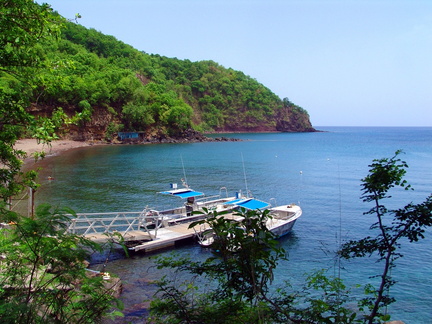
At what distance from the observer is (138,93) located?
92938mm

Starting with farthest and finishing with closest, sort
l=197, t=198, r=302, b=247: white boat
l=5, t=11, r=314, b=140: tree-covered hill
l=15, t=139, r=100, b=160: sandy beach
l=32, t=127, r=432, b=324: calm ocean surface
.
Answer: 1. l=15, t=139, r=100, b=160: sandy beach
2. l=197, t=198, r=302, b=247: white boat
3. l=32, t=127, r=432, b=324: calm ocean surface
4. l=5, t=11, r=314, b=140: tree-covered hill

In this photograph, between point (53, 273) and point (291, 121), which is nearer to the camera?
point (53, 273)

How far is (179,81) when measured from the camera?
164 m

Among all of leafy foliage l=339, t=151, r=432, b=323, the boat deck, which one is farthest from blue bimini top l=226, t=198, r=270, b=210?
leafy foliage l=339, t=151, r=432, b=323

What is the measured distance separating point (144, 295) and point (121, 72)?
9266 centimetres

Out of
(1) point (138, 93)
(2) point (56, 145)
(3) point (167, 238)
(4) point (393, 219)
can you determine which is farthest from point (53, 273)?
(1) point (138, 93)

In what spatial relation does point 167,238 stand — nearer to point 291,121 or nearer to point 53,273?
point 53,273

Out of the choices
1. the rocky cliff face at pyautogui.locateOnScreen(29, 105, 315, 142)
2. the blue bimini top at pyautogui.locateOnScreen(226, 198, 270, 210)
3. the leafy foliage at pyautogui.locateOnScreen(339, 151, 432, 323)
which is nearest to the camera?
the leafy foliage at pyautogui.locateOnScreen(339, 151, 432, 323)

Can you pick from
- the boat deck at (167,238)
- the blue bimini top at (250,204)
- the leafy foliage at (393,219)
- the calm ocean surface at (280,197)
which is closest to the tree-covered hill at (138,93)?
the leafy foliage at (393,219)

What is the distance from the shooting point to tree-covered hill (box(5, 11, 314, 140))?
45.1ft

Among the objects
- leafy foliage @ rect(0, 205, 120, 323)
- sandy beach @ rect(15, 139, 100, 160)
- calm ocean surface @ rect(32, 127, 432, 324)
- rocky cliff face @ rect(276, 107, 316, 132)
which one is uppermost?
rocky cliff face @ rect(276, 107, 316, 132)

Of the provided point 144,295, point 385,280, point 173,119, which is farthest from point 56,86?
point 173,119

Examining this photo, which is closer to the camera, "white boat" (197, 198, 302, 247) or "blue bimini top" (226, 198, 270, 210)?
"white boat" (197, 198, 302, 247)

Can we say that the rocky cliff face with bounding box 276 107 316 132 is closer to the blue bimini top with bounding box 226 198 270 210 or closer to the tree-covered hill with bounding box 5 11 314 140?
the tree-covered hill with bounding box 5 11 314 140
